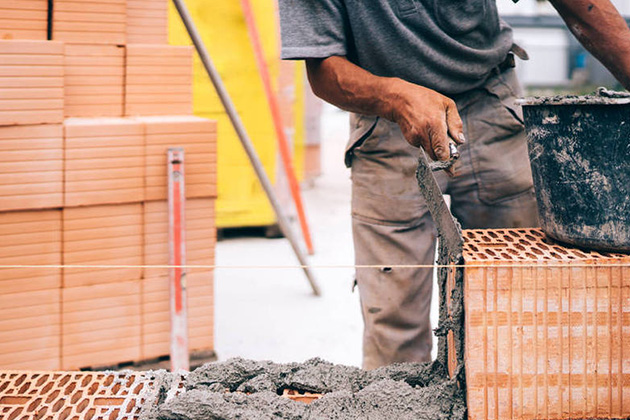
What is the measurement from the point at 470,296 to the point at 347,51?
3.55ft

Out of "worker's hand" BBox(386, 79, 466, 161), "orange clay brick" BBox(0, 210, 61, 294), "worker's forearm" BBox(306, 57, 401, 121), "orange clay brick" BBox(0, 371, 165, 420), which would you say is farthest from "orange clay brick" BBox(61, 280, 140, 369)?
"worker's hand" BBox(386, 79, 466, 161)

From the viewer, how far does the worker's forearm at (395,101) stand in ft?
6.03

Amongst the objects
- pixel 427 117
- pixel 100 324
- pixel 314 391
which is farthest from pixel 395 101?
pixel 100 324

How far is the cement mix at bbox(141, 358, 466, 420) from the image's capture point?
1.58 meters

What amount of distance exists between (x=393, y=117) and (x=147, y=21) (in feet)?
6.10

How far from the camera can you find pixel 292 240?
4.21 m

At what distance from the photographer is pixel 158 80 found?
3439mm

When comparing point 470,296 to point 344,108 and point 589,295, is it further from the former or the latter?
point 344,108

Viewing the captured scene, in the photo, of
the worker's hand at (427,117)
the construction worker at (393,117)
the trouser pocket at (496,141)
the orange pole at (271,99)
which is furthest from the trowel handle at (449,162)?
the orange pole at (271,99)

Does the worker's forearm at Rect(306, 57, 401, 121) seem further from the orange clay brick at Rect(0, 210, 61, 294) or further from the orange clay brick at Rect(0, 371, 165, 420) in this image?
the orange clay brick at Rect(0, 210, 61, 294)

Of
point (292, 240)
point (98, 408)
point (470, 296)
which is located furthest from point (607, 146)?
point (292, 240)

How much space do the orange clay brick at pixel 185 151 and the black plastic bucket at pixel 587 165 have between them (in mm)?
1956

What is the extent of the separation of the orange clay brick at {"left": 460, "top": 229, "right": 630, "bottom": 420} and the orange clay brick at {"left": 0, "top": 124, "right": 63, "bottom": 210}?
6.85 feet

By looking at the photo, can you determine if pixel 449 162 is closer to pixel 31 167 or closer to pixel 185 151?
pixel 185 151
